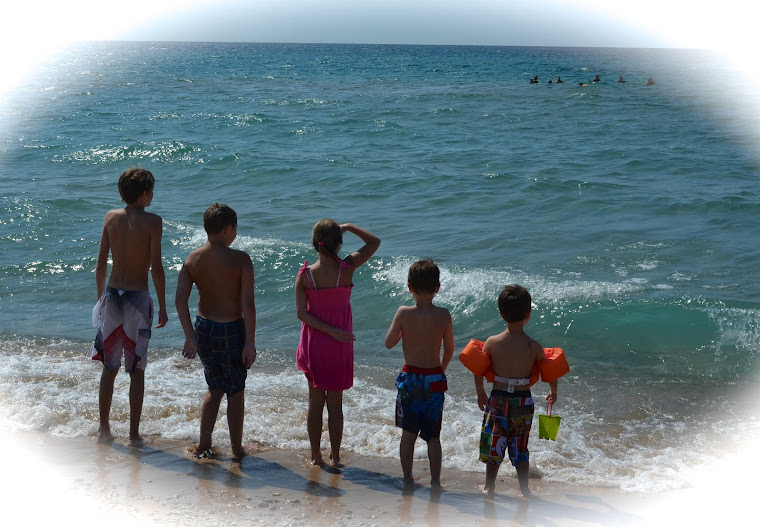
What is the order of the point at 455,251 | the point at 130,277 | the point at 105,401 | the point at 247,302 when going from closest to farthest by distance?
the point at 247,302
the point at 130,277
the point at 105,401
the point at 455,251

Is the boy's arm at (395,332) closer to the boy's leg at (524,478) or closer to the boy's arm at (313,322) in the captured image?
the boy's arm at (313,322)

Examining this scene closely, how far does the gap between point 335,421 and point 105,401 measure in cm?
156

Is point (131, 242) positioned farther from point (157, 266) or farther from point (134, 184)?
point (134, 184)

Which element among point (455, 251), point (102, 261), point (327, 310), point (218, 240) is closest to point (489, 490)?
point (327, 310)

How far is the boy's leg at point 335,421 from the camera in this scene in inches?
182

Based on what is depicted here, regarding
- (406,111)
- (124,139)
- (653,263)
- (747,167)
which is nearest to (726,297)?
(653,263)

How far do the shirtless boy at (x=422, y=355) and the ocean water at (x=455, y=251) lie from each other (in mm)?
773

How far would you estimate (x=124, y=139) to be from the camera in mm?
22344

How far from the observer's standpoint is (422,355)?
14.0 feet

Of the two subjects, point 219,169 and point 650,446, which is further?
point 219,169

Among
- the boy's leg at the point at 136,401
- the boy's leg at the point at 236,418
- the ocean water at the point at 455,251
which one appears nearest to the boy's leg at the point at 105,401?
the boy's leg at the point at 136,401

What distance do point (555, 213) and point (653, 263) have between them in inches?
126

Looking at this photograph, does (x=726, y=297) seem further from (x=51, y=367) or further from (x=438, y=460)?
(x=51, y=367)

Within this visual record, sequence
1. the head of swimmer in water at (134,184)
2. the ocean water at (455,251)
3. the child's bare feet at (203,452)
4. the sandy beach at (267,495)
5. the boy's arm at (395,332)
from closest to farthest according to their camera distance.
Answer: the sandy beach at (267,495) → the boy's arm at (395,332) → the head of swimmer in water at (134,184) → the child's bare feet at (203,452) → the ocean water at (455,251)
